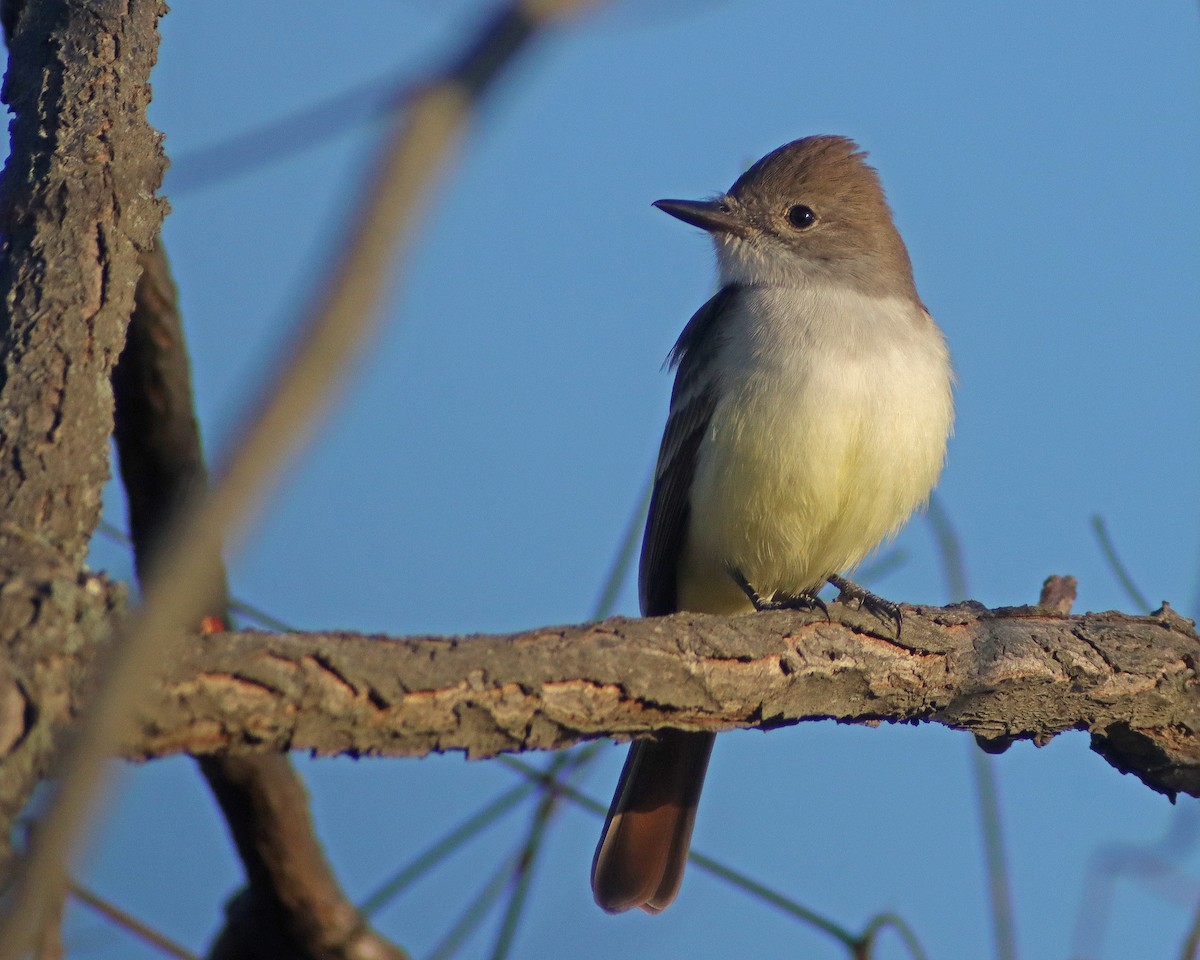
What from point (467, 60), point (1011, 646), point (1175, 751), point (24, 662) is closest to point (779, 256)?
point (1011, 646)

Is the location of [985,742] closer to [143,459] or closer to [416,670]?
[416,670]

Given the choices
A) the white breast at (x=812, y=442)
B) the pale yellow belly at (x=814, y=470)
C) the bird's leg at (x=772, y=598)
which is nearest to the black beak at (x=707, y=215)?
the white breast at (x=812, y=442)

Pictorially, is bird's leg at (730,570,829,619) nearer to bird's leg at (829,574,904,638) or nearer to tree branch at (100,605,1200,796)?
bird's leg at (829,574,904,638)

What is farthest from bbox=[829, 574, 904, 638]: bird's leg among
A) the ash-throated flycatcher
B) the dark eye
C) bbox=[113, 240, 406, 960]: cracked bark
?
bbox=[113, 240, 406, 960]: cracked bark

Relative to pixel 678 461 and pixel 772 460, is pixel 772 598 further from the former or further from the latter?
pixel 772 460

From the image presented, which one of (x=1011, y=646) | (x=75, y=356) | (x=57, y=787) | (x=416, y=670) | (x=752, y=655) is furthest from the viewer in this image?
(x=1011, y=646)

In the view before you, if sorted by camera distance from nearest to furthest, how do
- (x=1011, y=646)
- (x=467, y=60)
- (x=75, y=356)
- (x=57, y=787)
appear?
(x=57, y=787) < (x=467, y=60) < (x=75, y=356) < (x=1011, y=646)
